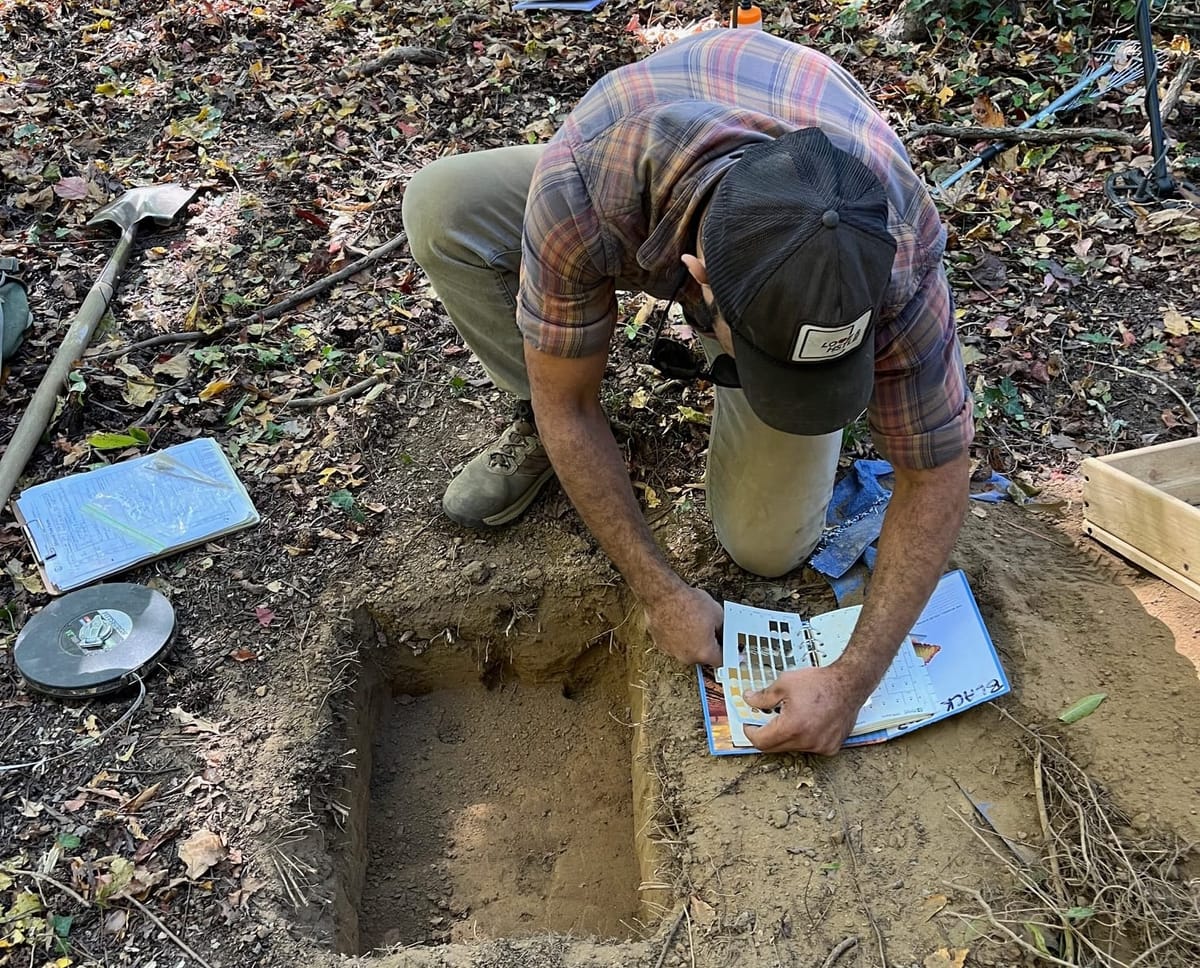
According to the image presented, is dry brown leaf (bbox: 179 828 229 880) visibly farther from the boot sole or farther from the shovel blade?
the shovel blade

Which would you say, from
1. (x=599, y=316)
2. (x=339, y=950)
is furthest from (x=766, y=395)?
(x=339, y=950)

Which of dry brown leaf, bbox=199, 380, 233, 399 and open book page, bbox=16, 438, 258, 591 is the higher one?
dry brown leaf, bbox=199, 380, 233, 399

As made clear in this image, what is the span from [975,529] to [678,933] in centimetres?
155

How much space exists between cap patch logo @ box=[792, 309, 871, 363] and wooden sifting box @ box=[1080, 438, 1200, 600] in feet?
4.94

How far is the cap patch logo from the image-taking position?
151 cm

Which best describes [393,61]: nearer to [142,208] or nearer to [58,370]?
[142,208]

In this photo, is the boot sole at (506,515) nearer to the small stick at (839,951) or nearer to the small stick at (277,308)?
the small stick at (277,308)

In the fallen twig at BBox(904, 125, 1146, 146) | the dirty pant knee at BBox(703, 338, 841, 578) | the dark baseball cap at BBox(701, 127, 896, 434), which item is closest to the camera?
the dark baseball cap at BBox(701, 127, 896, 434)

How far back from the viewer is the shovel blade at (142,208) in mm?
4219

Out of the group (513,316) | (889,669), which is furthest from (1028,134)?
(889,669)

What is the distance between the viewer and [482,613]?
2979 mm

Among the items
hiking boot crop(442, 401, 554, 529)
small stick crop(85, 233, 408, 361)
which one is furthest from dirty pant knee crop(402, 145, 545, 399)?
small stick crop(85, 233, 408, 361)

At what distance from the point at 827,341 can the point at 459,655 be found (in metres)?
1.93

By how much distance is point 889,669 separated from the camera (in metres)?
2.49
